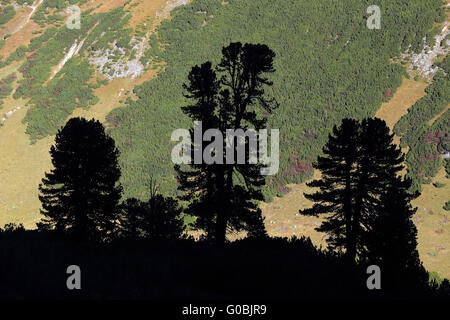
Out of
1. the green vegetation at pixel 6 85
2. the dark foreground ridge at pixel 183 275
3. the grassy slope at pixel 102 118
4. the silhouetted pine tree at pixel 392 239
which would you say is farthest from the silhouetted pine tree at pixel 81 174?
the green vegetation at pixel 6 85

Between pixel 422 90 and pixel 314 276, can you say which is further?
A: pixel 422 90

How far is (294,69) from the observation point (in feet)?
206

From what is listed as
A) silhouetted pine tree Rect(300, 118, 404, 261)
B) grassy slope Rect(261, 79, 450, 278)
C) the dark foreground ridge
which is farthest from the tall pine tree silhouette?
grassy slope Rect(261, 79, 450, 278)

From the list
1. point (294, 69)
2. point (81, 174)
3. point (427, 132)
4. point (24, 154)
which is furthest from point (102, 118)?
point (427, 132)

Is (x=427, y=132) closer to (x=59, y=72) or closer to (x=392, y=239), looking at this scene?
(x=392, y=239)

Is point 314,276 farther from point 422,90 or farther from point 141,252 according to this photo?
point 422,90

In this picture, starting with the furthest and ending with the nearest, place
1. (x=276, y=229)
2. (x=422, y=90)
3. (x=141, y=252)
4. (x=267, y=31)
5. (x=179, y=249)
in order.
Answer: (x=267, y=31) → (x=422, y=90) → (x=276, y=229) → (x=179, y=249) → (x=141, y=252)

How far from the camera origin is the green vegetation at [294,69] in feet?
172
